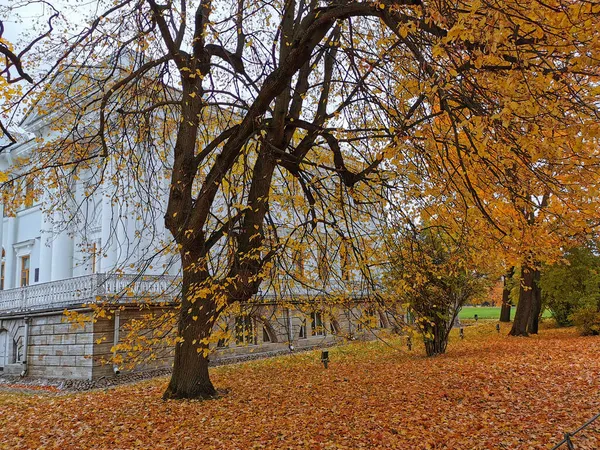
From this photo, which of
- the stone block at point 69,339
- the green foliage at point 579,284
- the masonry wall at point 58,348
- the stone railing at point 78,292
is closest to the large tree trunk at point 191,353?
the stone railing at point 78,292

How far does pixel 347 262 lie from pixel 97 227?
17647 mm

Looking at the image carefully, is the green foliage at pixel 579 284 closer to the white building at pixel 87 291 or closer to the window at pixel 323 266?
the white building at pixel 87 291

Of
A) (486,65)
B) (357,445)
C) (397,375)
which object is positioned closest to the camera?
(486,65)

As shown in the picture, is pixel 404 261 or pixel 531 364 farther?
pixel 531 364

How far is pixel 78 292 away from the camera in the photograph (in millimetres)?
15109

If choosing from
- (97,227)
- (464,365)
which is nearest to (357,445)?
(464,365)

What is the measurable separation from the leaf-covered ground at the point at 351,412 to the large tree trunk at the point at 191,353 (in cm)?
33

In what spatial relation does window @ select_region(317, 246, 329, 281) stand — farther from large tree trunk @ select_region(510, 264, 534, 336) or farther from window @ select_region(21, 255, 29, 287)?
window @ select_region(21, 255, 29, 287)

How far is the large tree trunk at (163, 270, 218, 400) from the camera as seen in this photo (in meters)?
8.09

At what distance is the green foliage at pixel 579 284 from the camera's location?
731 inches

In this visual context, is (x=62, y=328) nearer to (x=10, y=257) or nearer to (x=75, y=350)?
(x=75, y=350)

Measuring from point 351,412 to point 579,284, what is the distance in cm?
1693

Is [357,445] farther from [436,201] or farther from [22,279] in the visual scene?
[22,279]

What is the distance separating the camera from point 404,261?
330 inches
